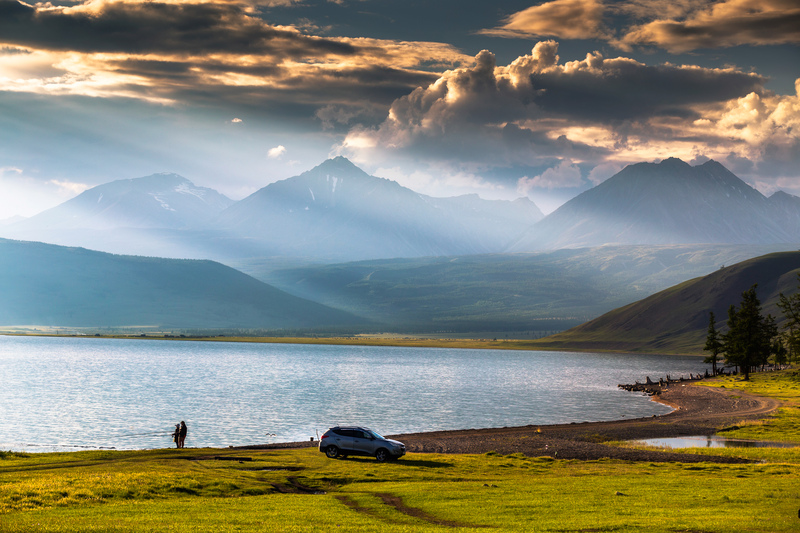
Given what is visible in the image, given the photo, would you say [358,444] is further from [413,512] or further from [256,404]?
[256,404]

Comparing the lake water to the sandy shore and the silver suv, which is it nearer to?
the sandy shore

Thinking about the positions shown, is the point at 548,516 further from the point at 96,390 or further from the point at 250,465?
the point at 96,390

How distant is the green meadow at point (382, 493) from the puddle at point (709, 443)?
32.1 feet

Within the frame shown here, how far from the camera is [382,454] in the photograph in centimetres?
5350

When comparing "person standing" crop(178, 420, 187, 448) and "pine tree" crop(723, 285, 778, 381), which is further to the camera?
"pine tree" crop(723, 285, 778, 381)

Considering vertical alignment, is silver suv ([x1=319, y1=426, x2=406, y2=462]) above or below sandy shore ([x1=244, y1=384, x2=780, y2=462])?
above

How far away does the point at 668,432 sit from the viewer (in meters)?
77.5

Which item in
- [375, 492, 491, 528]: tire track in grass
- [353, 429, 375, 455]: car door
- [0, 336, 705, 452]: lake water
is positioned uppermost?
[375, 492, 491, 528]: tire track in grass

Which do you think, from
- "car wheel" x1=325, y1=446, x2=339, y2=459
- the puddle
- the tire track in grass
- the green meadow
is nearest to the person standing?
the green meadow

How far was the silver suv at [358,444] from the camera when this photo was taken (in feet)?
175

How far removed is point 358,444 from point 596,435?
32.6m

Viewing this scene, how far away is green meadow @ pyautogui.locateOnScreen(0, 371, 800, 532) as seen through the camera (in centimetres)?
2691

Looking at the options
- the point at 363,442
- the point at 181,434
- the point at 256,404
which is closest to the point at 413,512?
the point at 363,442

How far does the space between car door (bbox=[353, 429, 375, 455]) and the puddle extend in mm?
31255
